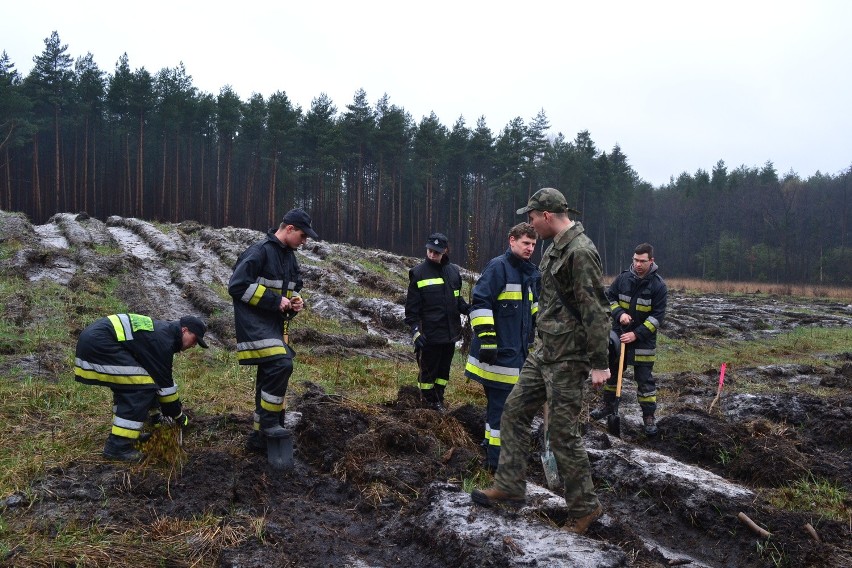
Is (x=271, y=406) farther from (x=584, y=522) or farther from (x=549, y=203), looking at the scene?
(x=549, y=203)

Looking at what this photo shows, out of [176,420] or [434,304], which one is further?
[434,304]

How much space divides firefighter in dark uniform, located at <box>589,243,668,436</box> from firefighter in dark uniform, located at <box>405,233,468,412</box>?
6.24 feet

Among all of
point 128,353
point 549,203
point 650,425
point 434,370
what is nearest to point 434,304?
point 434,370

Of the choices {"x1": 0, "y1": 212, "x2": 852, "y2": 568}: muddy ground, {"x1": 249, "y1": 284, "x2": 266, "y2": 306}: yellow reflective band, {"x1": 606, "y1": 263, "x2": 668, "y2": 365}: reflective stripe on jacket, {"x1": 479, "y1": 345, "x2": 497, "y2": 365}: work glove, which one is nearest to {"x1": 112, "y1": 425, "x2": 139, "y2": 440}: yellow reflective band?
{"x1": 0, "y1": 212, "x2": 852, "y2": 568}: muddy ground

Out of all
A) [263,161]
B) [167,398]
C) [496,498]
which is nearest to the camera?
[496,498]

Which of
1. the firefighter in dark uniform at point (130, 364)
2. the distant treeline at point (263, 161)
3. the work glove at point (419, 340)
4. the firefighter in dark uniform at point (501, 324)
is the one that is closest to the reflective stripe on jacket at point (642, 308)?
the work glove at point (419, 340)

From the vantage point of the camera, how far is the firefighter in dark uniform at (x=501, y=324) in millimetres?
5020

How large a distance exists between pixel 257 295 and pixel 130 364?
1257 mm

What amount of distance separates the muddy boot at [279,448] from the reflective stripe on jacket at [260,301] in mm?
600

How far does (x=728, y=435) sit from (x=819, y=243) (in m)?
73.8

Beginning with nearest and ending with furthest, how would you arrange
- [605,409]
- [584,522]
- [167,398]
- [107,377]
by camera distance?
1. [584,522]
2. [107,377]
3. [167,398]
4. [605,409]

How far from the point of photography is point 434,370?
283 inches

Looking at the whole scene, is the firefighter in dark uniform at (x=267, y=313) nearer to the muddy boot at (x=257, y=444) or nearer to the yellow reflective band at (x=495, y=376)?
the muddy boot at (x=257, y=444)

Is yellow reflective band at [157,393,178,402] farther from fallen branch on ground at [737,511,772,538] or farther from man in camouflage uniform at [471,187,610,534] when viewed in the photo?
fallen branch on ground at [737,511,772,538]
